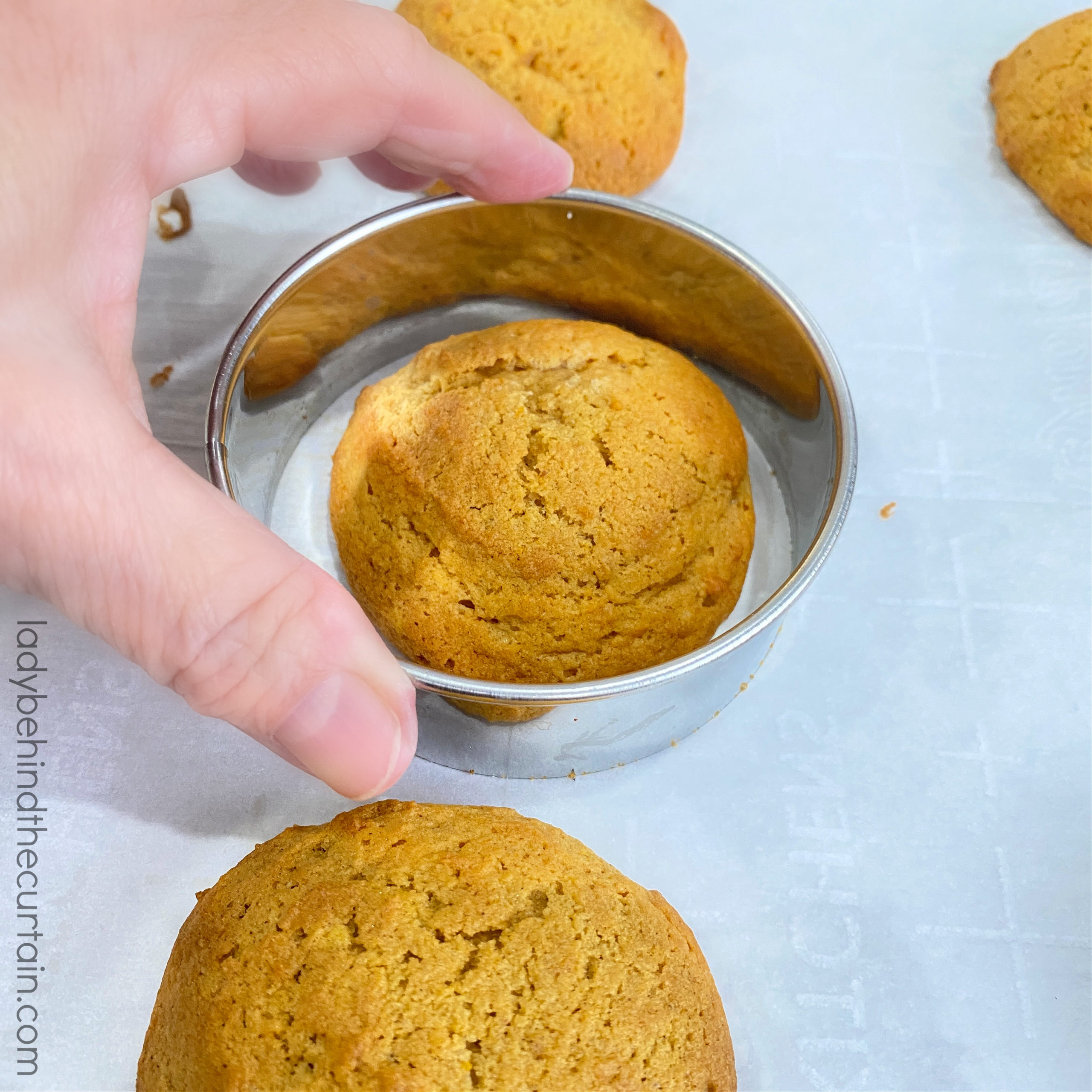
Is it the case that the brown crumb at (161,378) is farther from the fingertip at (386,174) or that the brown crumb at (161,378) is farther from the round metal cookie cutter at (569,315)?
the fingertip at (386,174)

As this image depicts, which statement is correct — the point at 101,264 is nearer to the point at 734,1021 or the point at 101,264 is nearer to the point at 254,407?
the point at 254,407

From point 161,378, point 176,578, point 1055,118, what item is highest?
point 1055,118

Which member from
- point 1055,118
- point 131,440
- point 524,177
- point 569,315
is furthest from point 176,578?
point 1055,118

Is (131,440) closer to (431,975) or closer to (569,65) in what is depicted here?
(431,975)

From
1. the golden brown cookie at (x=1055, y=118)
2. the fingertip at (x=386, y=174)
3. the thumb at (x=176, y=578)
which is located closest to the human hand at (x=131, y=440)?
the thumb at (x=176, y=578)

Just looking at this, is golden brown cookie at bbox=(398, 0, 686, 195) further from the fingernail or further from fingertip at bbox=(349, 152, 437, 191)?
A: the fingernail

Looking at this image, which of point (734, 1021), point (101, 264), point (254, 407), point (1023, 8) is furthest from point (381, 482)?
point (1023, 8)
